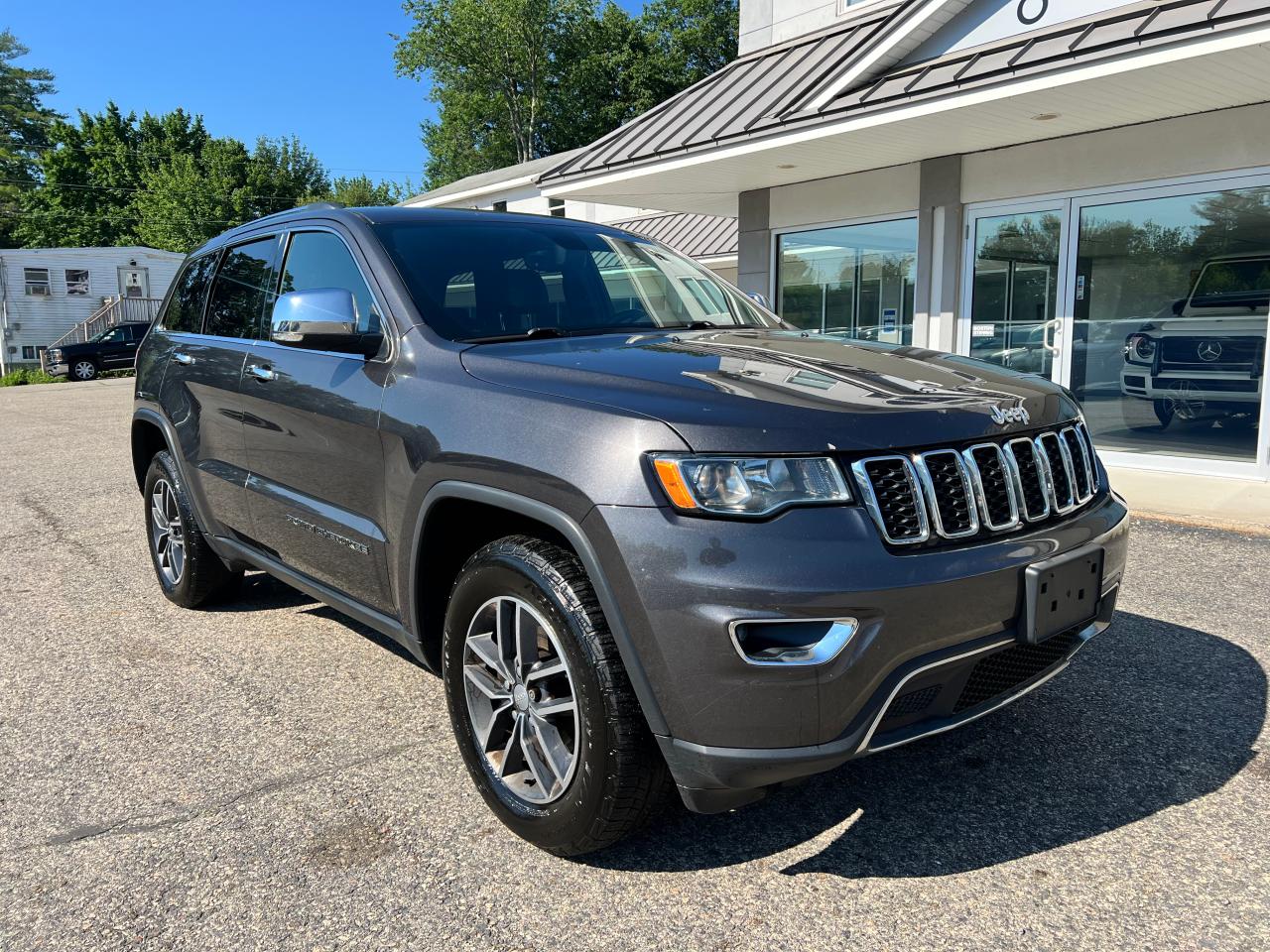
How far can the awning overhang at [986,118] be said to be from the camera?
22.5 feet

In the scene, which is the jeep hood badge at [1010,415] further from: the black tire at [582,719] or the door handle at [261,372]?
the door handle at [261,372]

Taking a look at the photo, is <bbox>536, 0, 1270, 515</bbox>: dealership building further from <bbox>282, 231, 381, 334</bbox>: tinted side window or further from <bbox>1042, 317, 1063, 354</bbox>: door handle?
<bbox>282, 231, 381, 334</bbox>: tinted side window

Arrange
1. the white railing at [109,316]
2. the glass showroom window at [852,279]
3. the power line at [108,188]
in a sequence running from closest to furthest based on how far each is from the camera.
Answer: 1. the glass showroom window at [852,279]
2. the white railing at [109,316]
3. the power line at [108,188]

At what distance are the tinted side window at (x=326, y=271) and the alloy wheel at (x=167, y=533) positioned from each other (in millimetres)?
1517

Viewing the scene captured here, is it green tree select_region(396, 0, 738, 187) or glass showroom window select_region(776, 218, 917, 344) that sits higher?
green tree select_region(396, 0, 738, 187)

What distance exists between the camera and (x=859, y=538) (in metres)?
2.10

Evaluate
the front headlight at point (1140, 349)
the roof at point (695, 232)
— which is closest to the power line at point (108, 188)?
the roof at point (695, 232)

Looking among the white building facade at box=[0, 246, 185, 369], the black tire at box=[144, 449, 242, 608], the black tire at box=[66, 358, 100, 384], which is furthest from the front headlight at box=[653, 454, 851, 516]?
the white building facade at box=[0, 246, 185, 369]

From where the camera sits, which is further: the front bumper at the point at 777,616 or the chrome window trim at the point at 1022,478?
the chrome window trim at the point at 1022,478

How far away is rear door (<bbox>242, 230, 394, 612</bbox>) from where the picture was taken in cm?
304

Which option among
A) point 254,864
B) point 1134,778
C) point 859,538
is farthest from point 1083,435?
point 254,864

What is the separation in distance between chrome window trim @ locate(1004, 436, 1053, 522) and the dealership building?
18.2 feet

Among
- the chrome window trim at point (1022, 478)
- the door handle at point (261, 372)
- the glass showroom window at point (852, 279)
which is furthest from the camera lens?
the glass showroom window at point (852, 279)

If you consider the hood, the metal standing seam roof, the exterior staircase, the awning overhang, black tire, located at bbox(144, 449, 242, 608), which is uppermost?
the metal standing seam roof
